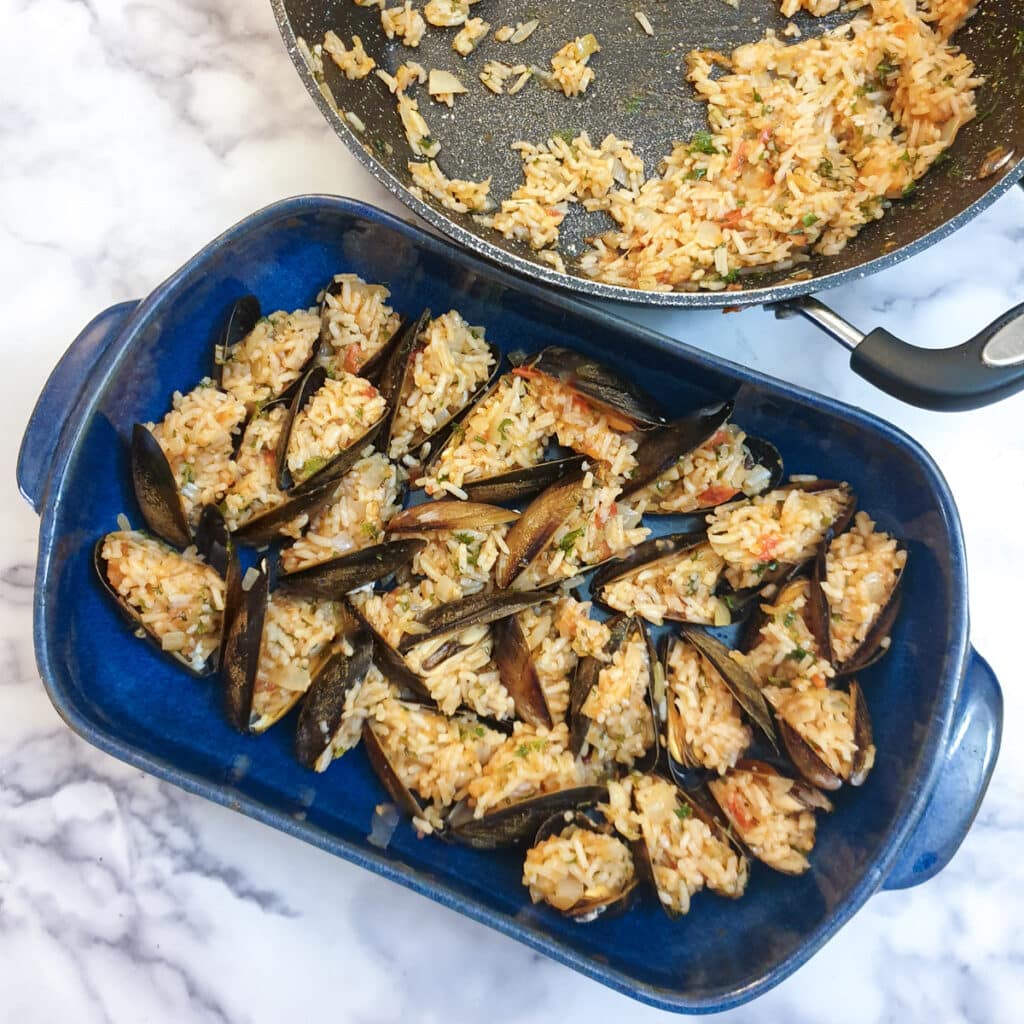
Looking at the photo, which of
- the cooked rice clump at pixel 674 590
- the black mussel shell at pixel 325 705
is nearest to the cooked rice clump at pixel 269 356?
the black mussel shell at pixel 325 705

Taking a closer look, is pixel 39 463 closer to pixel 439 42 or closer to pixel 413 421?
pixel 413 421

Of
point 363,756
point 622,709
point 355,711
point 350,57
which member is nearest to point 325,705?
point 355,711

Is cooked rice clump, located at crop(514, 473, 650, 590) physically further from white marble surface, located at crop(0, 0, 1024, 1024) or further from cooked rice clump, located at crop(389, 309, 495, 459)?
white marble surface, located at crop(0, 0, 1024, 1024)

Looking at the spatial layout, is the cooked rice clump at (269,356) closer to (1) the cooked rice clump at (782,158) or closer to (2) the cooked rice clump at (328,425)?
(2) the cooked rice clump at (328,425)

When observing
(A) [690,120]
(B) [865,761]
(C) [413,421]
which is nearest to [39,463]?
(C) [413,421]

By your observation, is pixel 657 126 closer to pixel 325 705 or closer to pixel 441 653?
pixel 441 653

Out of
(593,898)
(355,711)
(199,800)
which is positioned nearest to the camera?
(593,898)

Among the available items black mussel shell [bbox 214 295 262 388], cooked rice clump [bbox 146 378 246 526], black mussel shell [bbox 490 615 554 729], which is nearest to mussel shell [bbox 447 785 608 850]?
black mussel shell [bbox 490 615 554 729]
